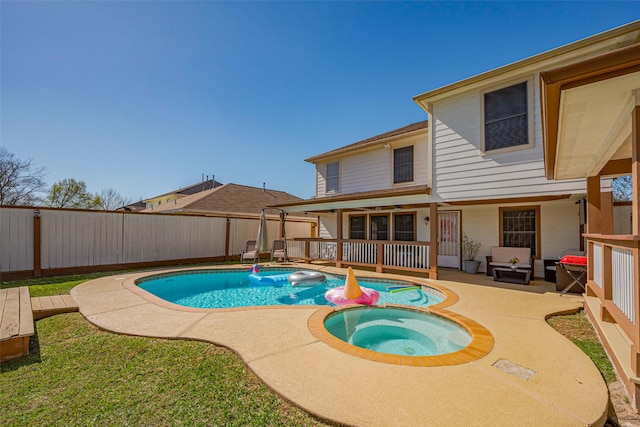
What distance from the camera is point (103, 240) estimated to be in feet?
35.2

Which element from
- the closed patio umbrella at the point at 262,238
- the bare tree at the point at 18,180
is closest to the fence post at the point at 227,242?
the closed patio umbrella at the point at 262,238

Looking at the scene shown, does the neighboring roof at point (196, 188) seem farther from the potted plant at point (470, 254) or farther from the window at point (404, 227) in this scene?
the potted plant at point (470, 254)

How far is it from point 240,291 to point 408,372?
6.76 m

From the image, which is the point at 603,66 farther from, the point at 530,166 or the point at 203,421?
the point at 530,166

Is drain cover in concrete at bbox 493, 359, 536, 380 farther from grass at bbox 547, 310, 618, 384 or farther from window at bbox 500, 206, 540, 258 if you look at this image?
window at bbox 500, 206, 540, 258

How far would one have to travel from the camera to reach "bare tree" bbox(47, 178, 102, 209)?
29047 mm

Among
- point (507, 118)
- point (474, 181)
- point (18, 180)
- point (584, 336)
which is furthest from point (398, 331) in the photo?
point (18, 180)

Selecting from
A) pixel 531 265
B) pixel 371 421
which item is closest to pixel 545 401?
pixel 371 421

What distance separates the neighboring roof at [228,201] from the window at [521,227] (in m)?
12.9

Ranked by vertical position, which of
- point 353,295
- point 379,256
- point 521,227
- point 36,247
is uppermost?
point 521,227

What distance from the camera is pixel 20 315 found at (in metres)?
4.38

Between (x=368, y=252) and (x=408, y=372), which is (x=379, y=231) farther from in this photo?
(x=408, y=372)

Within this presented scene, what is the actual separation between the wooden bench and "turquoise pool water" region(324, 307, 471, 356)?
13.8 feet

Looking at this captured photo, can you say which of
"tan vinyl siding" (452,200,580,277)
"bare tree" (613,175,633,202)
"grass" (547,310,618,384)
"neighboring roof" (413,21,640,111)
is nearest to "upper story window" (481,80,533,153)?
"neighboring roof" (413,21,640,111)
